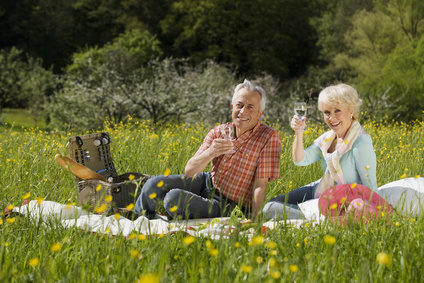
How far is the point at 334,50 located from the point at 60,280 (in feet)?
103

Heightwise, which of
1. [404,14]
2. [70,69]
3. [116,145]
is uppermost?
[404,14]

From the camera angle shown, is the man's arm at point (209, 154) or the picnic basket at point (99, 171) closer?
the man's arm at point (209, 154)

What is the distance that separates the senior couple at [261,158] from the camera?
352cm

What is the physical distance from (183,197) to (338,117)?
130 centimetres

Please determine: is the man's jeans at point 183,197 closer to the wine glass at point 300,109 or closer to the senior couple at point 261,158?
the senior couple at point 261,158

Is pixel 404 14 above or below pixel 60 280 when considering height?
above

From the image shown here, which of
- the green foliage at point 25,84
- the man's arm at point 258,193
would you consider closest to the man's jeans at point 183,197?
the man's arm at point 258,193

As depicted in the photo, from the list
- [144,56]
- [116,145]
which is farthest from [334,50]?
[116,145]

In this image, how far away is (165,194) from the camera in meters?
3.87

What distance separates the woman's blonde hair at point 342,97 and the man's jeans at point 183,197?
107 centimetres

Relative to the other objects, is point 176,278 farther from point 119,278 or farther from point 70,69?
point 70,69

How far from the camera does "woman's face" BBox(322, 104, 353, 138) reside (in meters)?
3.56

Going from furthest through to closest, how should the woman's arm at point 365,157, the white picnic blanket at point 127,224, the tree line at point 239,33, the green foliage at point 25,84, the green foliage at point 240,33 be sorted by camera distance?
1. the green foliage at point 240,33
2. the tree line at point 239,33
3. the green foliage at point 25,84
4. the woman's arm at point 365,157
5. the white picnic blanket at point 127,224

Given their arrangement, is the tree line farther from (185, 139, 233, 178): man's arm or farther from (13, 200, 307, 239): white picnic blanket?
(13, 200, 307, 239): white picnic blanket
